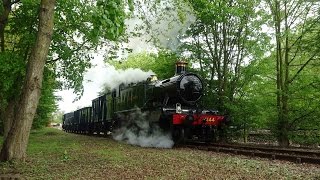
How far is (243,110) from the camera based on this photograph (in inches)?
648

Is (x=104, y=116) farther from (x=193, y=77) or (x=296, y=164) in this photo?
(x=296, y=164)

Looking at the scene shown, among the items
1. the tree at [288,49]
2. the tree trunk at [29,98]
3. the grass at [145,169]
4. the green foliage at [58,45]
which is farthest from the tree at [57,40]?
the tree at [288,49]

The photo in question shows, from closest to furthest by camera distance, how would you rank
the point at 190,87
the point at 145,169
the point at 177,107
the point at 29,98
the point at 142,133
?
the point at 145,169
the point at 29,98
the point at 177,107
the point at 190,87
the point at 142,133

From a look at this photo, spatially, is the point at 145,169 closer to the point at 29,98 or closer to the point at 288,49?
the point at 29,98

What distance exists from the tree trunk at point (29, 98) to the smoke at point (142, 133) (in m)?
6.99

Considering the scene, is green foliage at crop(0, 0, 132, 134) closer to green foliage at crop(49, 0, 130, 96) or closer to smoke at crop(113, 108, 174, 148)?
green foliage at crop(49, 0, 130, 96)

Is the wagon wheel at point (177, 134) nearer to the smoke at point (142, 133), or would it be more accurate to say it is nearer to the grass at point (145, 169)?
the smoke at point (142, 133)

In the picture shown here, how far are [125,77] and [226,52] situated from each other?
20.6 feet

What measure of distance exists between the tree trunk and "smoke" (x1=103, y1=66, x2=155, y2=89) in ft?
39.3

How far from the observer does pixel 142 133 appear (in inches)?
639

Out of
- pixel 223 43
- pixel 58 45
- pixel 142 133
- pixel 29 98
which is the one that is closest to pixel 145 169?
pixel 29 98

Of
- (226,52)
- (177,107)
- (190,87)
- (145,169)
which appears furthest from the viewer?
(226,52)

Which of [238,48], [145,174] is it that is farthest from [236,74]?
[145,174]

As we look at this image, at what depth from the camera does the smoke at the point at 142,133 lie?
14.7 meters
